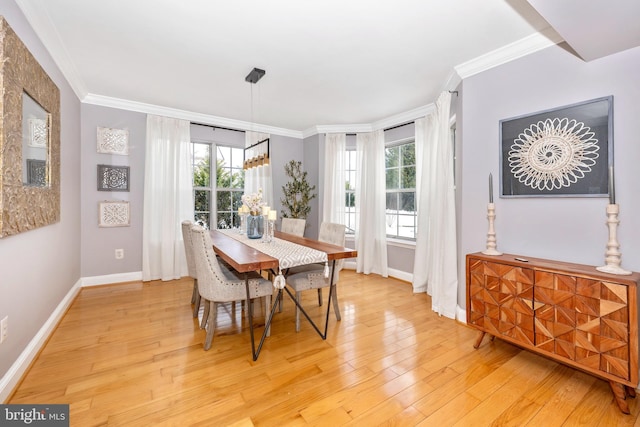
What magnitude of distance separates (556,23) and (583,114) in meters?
0.75

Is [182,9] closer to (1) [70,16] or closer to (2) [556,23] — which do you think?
(1) [70,16]

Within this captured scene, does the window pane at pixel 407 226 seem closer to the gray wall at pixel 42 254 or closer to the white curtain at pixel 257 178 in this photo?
the white curtain at pixel 257 178

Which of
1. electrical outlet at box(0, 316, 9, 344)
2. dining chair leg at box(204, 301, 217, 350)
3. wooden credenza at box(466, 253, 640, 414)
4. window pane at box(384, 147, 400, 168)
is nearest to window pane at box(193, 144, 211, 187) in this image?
dining chair leg at box(204, 301, 217, 350)

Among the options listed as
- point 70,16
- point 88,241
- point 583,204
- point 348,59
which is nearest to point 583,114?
point 583,204

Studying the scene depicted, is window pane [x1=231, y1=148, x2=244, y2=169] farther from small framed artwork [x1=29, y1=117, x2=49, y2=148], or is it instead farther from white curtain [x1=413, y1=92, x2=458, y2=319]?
Result: white curtain [x1=413, y1=92, x2=458, y2=319]

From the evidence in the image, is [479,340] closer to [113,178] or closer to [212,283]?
[212,283]

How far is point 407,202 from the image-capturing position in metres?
4.42

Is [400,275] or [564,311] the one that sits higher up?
[564,311]

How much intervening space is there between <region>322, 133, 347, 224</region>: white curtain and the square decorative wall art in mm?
2938

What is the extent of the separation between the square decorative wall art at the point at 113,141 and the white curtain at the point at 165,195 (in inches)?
10.6

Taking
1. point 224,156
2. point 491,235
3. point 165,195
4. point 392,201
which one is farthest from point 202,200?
point 491,235

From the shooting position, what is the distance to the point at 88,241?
378 centimetres

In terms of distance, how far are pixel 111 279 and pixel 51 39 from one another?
2861mm

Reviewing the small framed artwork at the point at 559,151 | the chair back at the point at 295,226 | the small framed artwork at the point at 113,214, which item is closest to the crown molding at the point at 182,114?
the small framed artwork at the point at 113,214
